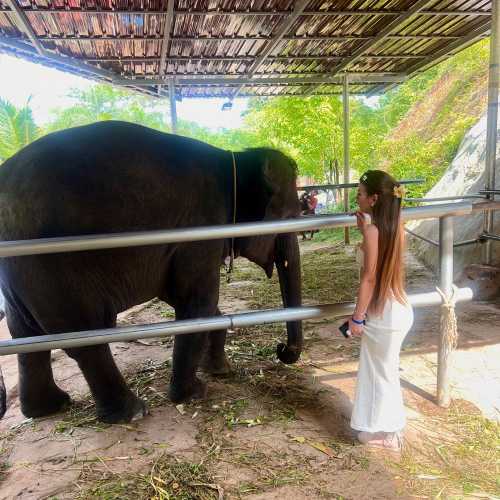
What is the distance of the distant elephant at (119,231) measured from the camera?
2.92 m

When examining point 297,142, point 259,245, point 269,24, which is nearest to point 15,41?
point 269,24

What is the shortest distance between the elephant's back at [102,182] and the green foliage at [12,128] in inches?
474

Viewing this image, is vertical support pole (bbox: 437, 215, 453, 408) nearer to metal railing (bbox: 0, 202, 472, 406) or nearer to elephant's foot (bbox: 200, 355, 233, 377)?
metal railing (bbox: 0, 202, 472, 406)

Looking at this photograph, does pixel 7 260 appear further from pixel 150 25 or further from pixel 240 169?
pixel 150 25

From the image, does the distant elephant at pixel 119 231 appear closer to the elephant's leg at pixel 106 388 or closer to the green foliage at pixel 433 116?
the elephant's leg at pixel 106 388

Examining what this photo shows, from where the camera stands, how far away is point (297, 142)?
57.1 ft

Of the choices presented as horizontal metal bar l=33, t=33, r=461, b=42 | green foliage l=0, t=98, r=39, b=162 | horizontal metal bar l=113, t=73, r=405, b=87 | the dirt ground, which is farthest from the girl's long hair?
green foliage l=0, t=98, r=39, b=162

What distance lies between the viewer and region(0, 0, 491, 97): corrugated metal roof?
5.90 metres

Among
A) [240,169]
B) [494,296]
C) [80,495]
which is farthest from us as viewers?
[494,296]

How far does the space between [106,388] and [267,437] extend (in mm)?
1163

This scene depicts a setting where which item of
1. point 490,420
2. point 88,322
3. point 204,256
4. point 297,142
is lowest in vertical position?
point 490,420

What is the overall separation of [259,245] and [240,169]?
659 millimetres

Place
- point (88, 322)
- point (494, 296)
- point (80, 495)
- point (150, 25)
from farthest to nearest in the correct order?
point (150, 25) < point (494, 296) < point (88, 322) < point (80, 495)

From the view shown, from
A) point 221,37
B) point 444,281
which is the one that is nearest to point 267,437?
point 444,281
